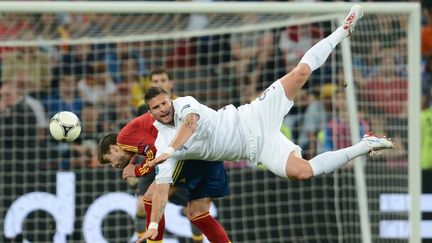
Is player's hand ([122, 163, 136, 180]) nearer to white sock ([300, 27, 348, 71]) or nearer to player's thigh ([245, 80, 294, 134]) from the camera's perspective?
player's thigh ([245, 80, 294, 134])

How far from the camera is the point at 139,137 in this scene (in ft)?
34.7

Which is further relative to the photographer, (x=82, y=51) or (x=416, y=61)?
(x=82, y=51)

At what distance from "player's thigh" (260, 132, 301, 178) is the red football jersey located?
3.25 ft

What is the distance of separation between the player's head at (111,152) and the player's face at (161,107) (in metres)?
0.74

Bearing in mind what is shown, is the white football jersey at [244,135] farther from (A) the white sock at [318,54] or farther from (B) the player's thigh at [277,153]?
(A) the white sock at [318,54]

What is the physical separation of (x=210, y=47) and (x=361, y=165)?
255 cm

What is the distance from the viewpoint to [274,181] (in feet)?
43.3

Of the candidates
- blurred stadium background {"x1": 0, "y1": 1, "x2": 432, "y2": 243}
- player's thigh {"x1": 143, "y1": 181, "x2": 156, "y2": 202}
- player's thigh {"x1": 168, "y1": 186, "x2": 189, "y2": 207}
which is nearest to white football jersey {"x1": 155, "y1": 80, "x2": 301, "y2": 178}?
player's thigh {"x1": 143, "y1": 181, "x2": 156, "y2": 202}

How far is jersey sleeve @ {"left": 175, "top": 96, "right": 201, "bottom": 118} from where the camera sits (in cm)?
984

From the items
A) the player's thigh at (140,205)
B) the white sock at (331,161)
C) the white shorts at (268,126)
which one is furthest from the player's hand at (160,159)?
the player's thigh at (140,205)

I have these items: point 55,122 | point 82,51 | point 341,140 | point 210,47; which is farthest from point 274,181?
point 55,122

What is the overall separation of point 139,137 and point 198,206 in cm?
85

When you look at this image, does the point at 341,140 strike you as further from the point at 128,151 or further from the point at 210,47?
the point at 128,151

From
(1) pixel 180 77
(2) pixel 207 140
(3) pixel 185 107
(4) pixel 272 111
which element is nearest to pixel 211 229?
(2) pixel 207 140
